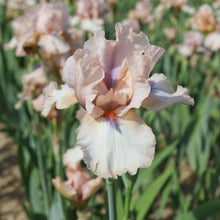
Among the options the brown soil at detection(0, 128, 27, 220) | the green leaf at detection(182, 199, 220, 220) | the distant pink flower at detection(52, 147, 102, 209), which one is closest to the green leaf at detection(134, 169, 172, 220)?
the green leaf at detection(182, 199, 220, 220)

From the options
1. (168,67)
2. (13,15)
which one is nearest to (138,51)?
(168,67)

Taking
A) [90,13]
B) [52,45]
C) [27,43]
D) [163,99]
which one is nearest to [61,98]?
[163,99]

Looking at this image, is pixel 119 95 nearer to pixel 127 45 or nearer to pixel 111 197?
pixel 127 45

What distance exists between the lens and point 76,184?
0.98m

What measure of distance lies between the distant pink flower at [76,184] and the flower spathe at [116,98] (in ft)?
1.06

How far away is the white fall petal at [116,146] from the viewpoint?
1.89 ft

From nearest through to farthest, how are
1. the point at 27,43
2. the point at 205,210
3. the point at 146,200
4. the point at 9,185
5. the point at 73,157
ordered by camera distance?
the point at 73,157 → the point at 205,210 → the point at 146,200 → the point at 27,43 → the point at 9,185

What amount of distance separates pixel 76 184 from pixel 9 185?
136 centimetres

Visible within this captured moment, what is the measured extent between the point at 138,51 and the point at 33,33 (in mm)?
875

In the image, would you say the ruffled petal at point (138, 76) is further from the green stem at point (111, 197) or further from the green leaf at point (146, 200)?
the green leaf at point (146, 200)

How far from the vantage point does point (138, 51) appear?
2.06 feet

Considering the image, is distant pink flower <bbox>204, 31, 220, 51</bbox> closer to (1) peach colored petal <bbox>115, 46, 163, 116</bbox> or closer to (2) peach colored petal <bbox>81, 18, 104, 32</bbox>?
(2) peach colored petal <bbox>81, 18, 104, 32</bbox>

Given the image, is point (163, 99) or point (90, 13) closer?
point (163, 99)

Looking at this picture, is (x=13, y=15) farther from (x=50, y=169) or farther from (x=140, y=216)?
(x=140, y=216)
